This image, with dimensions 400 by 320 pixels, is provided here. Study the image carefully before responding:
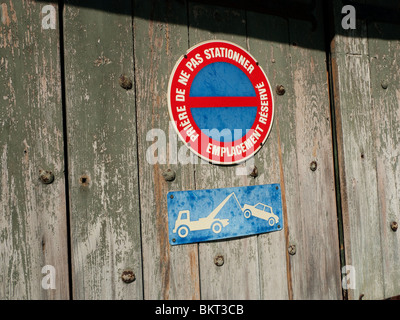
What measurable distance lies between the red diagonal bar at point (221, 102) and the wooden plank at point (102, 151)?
0.20 metres

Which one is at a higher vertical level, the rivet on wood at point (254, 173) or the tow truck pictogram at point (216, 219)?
the rivet on wood at point (254, 173)

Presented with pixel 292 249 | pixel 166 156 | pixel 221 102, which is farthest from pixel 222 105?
pixel 292 249

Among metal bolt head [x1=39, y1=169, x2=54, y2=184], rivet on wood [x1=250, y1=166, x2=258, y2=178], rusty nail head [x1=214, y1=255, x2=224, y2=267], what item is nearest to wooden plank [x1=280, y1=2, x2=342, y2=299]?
rivet on wood [x1=250, y1=166, x2=258, y2=178]

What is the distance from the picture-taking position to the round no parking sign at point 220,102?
49.0 inches

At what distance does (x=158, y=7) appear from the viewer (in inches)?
49.1

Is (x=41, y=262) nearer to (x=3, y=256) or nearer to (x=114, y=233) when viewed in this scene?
(x=3, y=256)

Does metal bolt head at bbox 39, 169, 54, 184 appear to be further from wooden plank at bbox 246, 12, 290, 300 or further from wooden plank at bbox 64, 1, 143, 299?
wooden plank at bbox 246, 12, 290, 300

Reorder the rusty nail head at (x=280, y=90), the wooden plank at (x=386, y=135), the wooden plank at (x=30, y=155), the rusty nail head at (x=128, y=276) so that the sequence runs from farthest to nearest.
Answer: the wooden plank at (x=386, y=135), the rusty nail head at (x=280, y=90), the rusty nail head at (x=128, y=276), the wooden plank at (x=30, y=155)

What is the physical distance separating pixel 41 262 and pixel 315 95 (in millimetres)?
1108

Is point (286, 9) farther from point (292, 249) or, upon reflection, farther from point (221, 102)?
point (292, 249)

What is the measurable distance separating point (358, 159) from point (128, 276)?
3.14ft

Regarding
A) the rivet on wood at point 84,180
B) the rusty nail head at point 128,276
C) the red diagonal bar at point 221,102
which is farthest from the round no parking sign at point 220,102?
the rusty nail head at point 128,276

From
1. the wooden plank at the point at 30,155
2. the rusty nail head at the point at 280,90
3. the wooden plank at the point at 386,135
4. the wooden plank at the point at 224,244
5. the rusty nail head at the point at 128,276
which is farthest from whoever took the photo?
the wooden plank at the point at 386,135

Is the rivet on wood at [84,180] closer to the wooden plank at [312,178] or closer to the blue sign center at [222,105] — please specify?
the blue sign center at [222,105]
